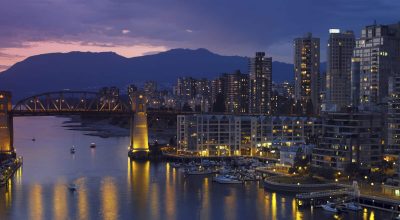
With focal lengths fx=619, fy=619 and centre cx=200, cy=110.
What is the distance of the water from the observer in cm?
1688

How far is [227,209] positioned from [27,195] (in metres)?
6.61

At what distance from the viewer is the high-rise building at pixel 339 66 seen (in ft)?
174

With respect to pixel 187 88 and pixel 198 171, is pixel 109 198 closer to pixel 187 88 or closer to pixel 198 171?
pixel 198 171

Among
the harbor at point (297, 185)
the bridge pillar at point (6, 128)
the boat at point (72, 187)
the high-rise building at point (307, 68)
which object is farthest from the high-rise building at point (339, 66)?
the boat at point (72, 187)

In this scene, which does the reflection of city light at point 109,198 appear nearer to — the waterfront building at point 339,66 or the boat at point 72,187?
the boat at point 72,187

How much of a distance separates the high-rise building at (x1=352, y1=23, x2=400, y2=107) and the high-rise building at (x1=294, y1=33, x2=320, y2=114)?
18352 mm

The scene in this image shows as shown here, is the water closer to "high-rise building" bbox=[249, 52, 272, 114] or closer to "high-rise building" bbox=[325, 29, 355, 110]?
"high-rise building" bbox=[325, 29, 355, 110]

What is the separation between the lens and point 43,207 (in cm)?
1781

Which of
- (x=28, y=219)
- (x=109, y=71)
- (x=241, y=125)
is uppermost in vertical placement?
(x=109, y=71)

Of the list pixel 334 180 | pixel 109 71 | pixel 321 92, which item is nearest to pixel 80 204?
pixel 334 180

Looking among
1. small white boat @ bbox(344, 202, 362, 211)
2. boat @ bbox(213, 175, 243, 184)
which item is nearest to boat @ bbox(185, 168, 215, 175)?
boat @ bbox(213, 175, 243, 184)

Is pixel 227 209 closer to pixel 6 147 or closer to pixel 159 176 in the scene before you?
pixel 159 176

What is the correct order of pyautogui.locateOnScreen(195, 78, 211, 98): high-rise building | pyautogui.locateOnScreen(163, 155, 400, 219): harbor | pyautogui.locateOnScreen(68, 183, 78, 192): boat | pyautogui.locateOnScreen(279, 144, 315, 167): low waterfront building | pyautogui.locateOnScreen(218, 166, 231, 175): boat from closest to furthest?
pyautogui.locateOnScreen(163, 155, 400, 219): harbor → pyautogui.locateOnScreen(68, 183, 78, 192): boat → pyautogui.locateOnScreen(279, 144, 315, 167): low waterfront building → pyautogui.locateOnScreen(218, 166, 231, 175): boat → pyautogui.locateOnScreen(195, 78, 211, 98): high-rise building

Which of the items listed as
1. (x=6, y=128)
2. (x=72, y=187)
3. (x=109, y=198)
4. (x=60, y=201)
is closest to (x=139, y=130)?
(x=6, y=128)
